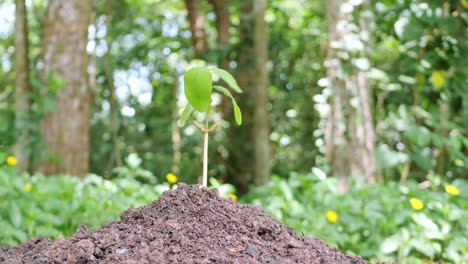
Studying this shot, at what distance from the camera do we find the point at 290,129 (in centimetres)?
1090

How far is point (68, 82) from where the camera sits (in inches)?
211

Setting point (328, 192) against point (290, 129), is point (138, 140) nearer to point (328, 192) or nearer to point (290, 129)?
point (290, 129)

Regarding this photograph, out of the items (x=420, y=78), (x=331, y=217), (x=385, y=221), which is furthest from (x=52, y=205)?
(x=420, y=78)

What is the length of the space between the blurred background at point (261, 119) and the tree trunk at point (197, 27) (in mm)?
28

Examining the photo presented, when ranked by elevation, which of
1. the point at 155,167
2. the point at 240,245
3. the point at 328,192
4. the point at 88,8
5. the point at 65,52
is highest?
the point at 88,8

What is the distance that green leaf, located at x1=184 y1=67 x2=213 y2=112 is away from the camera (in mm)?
2119

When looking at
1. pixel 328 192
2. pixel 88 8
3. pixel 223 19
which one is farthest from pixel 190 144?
pixel 328 192

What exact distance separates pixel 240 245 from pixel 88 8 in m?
4.05

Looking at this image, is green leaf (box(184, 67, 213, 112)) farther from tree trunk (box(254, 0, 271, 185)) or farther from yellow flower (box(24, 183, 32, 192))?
tree trunk (box(254, 0, 271, 185))

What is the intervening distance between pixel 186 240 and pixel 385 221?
206cm

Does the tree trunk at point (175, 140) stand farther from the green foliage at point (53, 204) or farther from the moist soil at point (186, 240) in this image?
the moist soil at point (186, 240)

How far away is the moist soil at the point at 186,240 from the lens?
1.83 meters

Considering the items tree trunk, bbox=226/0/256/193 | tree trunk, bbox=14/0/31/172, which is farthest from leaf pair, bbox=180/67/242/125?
tree trunk, bbox=226/0/256/193

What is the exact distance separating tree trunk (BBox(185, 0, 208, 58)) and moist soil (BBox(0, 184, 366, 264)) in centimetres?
664
